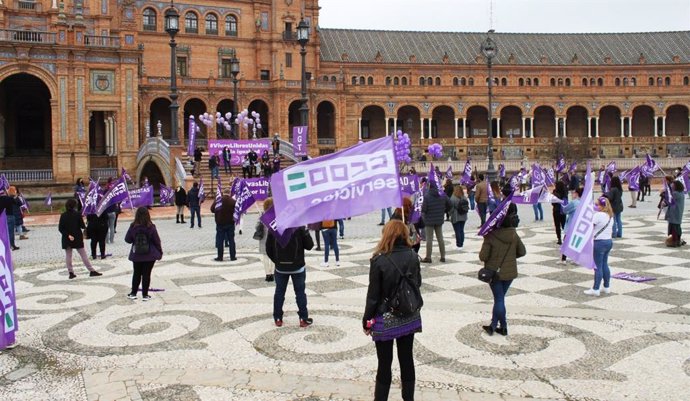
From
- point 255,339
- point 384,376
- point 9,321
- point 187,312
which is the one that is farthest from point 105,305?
point 384,376

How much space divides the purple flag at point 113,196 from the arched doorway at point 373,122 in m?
52.5

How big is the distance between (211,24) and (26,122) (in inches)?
828

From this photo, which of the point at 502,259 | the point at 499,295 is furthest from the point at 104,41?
the point at 499,295

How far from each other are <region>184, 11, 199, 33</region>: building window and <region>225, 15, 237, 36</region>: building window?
2.86m

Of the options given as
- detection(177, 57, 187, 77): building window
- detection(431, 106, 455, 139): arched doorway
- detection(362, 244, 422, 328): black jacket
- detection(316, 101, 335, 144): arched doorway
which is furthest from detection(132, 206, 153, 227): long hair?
detection(431, 106, 455, 139): arched doorway

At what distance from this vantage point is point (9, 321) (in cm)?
866

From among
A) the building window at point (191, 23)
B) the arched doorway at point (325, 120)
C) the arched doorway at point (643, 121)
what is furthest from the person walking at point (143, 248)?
the arched doorway at point (643, 121)

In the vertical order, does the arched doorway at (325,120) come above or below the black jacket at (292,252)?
above

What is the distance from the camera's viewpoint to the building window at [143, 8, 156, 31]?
194 ft

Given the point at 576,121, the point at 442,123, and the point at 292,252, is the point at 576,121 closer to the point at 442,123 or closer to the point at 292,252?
the point at 442,123

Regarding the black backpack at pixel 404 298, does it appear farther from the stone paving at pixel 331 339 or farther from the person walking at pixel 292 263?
the person walking at pixel 292 263

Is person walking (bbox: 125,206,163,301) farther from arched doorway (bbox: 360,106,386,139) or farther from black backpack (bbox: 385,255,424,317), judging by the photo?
arched doorway (bbox: 360,106,386,139)

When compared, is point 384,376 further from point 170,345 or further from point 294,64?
point 294,64

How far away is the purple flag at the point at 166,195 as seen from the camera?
33.7 metres
